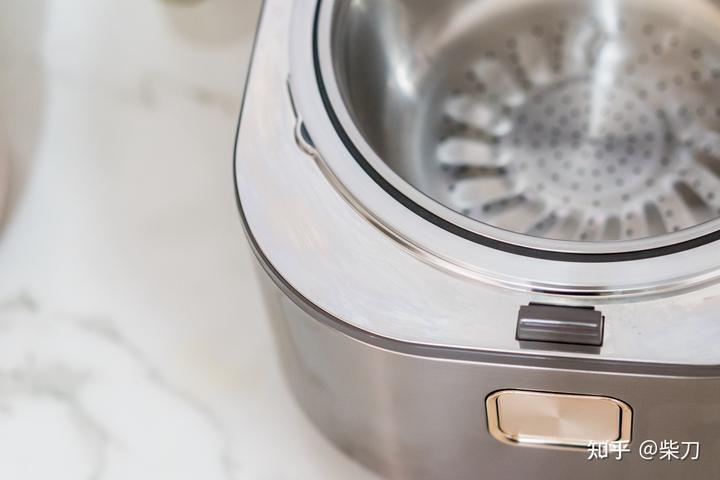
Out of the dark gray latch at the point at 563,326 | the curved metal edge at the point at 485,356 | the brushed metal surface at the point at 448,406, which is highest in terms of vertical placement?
the dark gray latch at the point at 563,326

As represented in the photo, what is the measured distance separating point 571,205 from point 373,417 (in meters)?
0.26

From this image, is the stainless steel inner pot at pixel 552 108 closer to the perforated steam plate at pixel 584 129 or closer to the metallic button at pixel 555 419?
the perforated steam plate at pixel 584 129

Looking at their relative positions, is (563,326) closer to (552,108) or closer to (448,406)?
(448,406)

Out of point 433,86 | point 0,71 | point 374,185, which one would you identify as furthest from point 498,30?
point 0,71

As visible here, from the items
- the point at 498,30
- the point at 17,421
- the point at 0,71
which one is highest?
the point at 498,30

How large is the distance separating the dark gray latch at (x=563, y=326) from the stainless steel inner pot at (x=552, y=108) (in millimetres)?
225

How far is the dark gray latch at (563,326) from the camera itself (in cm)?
52

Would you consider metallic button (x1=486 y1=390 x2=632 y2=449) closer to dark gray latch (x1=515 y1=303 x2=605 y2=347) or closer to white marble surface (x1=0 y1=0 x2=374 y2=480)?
dark gray latch (x1=515 y1=303 x2=605 y2=347)

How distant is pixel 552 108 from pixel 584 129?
0.10ft

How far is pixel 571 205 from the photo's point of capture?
773 mm

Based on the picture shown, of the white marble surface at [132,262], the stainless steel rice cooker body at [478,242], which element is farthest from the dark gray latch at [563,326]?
the white marble surface at [132,262]

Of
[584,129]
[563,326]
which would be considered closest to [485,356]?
[563,326]

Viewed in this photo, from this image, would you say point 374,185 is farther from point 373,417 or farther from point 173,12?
point 173,12

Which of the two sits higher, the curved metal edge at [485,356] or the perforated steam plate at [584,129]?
the perforated steam plate at [584,129]
